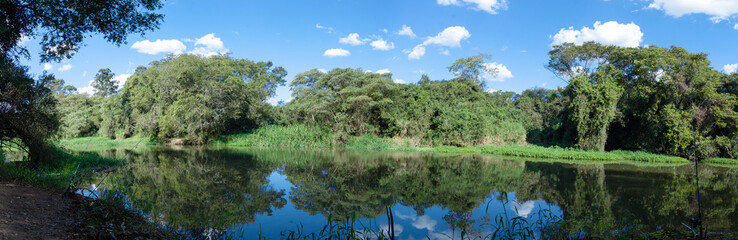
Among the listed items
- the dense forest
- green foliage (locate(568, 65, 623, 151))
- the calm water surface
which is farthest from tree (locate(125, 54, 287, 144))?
green foliage (locate(568, 65, 623, 151))

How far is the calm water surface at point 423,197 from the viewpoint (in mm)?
6871

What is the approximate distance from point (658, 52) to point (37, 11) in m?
25.7

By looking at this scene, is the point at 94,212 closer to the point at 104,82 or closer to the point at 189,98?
the point at 189,98

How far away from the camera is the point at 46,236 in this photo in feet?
13.9

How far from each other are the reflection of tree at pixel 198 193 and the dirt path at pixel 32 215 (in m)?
1.39

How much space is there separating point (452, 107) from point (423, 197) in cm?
1813

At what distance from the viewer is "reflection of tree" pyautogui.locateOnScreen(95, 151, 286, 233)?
22.8ft

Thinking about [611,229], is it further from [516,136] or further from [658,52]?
[516,136]

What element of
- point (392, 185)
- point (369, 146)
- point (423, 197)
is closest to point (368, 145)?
point (369, 146)

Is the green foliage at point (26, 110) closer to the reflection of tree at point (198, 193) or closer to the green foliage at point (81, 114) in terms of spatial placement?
the reflection of tree at point (198, 193)

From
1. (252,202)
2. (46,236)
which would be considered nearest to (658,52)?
(252,202)

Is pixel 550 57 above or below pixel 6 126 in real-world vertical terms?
above

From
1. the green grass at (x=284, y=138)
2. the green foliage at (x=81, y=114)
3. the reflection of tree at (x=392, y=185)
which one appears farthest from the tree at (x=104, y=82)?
the reflection of tree at (x=392, y=185)

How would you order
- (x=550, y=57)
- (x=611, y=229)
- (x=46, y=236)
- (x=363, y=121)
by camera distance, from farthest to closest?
1. (x=550, y=57)
2. (x=363, y=121)
3. (x=611, y=229)
4. (x=46, y=236)
